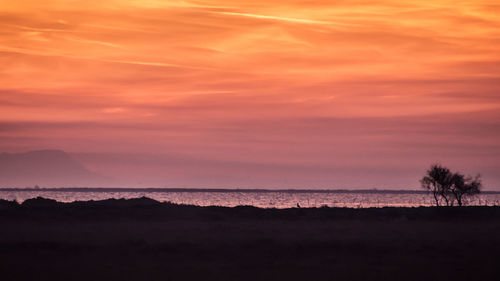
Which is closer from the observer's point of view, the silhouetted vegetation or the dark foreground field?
the dark foreground field

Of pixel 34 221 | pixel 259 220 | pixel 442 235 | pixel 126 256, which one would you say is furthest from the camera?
pixel 259 220

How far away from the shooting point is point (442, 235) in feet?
182

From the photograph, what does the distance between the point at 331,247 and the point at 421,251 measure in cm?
568

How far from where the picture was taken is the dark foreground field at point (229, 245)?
35.0 m

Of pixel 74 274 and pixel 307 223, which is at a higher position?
pixel 307 223

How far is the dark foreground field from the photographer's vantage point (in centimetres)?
3503

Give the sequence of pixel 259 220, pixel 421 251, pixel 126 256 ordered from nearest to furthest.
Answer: pixel 126 256 → pixel 421 251 → pixel 259 220

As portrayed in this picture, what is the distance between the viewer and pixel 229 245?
46750 mm

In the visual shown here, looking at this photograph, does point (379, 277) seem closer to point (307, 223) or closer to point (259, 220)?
point (307, 223)

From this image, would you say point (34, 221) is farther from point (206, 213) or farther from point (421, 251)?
point (421, 251)

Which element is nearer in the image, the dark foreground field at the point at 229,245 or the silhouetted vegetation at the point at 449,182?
the dark foreground field at the point at 229,245

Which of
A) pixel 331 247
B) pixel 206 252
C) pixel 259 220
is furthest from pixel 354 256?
pixel 259 220

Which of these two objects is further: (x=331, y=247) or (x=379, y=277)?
(x=331, y=247)

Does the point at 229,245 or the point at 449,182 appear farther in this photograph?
the point at 449,182
